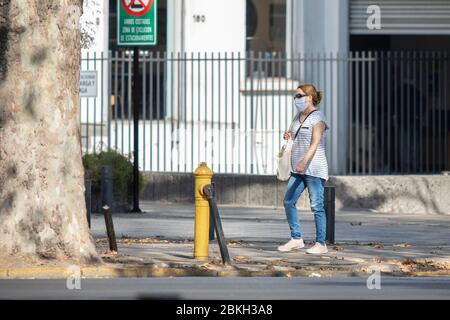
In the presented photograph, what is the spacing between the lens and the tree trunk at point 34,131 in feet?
50.9

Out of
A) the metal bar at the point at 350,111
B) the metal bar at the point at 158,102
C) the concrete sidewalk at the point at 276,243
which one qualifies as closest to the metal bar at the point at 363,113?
the metal bar at the point at 350,111

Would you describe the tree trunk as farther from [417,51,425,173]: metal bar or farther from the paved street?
[417,51,425,173]: metal bar

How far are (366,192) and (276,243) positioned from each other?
694cm

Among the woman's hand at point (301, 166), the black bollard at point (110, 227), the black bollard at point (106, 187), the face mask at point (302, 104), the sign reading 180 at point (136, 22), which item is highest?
the sign reading 180 at point (136, 22)

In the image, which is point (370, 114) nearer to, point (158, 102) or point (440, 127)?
point (440, 127)

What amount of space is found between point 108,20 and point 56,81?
42.3ft

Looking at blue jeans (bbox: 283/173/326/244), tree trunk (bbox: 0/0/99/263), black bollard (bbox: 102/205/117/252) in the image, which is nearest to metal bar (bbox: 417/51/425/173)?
blue jeans (bbox: 283/173/326/244)

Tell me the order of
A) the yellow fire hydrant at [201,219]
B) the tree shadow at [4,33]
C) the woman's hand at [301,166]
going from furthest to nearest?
the woman's hand at [301,166] < the yellow fire hydrant at [201,219] < the tree shadow at [4,33]

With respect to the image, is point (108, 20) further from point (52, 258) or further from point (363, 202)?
point (52, 258)

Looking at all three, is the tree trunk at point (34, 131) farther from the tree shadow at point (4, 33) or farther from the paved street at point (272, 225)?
the paved street at point (272, 225)

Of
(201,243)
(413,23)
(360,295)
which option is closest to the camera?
(360,295)

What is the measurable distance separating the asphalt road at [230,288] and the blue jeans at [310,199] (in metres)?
2.11

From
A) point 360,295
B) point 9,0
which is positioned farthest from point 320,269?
point 9,0

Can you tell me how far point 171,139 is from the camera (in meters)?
27.1
